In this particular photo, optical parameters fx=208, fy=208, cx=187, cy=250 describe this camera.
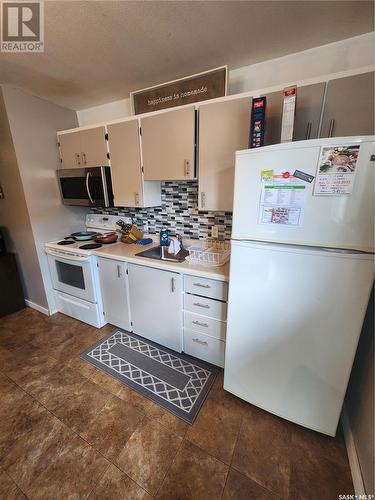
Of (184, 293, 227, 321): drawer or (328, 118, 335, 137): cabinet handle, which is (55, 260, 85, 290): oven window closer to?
(184, 293, 227, 321): drawer

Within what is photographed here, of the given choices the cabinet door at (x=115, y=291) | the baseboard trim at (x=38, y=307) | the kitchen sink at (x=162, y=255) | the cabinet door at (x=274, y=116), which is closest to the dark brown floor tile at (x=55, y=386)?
the cabinet door at (x=115, y=291)

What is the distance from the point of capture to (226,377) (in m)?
1.52

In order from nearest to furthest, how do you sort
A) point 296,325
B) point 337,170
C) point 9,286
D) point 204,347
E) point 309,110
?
point 337,170
point 296,325
point 309,110
point 204,347
point 9,286

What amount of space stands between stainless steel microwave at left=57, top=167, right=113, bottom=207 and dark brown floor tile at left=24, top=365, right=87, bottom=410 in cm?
161

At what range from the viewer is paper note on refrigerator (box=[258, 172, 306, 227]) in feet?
3.39

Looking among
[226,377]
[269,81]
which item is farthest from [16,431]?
[269,81]

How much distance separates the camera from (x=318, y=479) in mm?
1120

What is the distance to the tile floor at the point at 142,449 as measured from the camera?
108 centimetres

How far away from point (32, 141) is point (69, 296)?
1.72 metres

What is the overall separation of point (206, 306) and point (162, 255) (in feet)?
2.01

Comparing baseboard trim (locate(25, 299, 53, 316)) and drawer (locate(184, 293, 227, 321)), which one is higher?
drawer (locate(184, 293, 227, 321))

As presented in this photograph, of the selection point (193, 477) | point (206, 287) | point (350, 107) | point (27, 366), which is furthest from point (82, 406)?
point (350, 107)

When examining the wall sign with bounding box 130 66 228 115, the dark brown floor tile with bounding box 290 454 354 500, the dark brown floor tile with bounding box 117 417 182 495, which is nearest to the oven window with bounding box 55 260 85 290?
the dark brown floor tile with bounding box 117 417 182 495

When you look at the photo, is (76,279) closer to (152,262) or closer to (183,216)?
(152,262)
